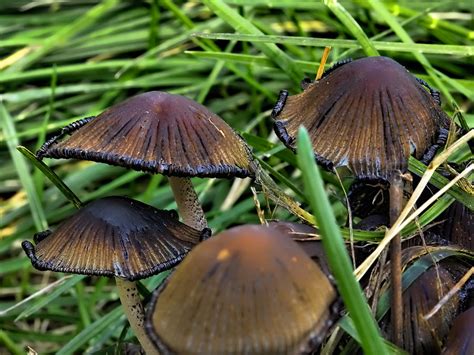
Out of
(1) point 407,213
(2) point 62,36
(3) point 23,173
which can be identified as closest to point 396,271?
(1) point 407,213

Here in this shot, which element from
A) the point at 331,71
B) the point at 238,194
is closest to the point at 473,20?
the point at 238,194

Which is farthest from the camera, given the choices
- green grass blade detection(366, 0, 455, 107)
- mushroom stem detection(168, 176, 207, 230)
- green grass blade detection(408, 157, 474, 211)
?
green grass blade detection(366, 0, 455, 107)

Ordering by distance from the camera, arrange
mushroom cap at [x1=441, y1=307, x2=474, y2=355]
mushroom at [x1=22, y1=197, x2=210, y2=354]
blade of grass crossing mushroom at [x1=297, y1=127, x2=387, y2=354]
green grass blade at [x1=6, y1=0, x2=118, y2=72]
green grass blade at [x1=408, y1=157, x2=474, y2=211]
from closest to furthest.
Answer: blade of grass crossing mushroom at [x1=297, y1=127, x2=387, y2=354] < mushroom cap at [x1=441, y1=307, x2=474, y2=355] < mushroom at [x1=22, y1=197, x2=210, y2=354] < green grass blade at [x1=408, y1=157, x2=474, y2=211] < green grass blade at [x1=6, y1=0, x2=118, y2=72]

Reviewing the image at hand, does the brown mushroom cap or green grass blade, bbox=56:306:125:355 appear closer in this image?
the brown mushroom cap

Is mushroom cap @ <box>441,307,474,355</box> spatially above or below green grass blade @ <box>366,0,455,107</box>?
below

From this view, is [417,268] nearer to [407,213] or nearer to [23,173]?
[407,213]

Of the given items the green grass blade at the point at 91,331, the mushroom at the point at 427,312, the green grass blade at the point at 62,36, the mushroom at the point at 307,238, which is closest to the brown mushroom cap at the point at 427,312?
the mushroom at the point at 427,312

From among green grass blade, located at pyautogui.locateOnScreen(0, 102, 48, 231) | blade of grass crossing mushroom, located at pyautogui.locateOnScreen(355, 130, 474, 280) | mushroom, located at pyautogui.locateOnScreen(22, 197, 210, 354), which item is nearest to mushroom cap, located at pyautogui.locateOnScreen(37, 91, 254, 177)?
mushroom, located at pyautogui.locateOnScreen(22, 197, 210, 354)

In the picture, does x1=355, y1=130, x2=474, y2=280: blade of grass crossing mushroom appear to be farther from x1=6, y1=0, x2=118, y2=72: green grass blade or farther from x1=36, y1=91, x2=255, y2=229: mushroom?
x1=6, y1=0, x2=118, y2=72: green grass blade
